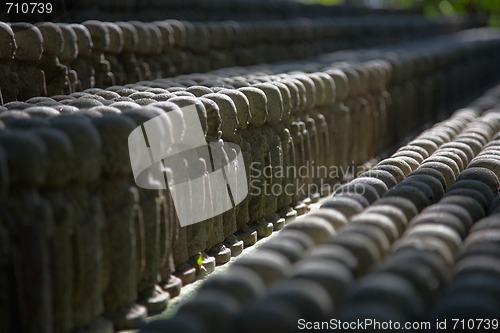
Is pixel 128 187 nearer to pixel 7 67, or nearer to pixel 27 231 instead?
pixel 27 231

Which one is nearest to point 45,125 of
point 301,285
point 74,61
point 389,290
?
point 301,285

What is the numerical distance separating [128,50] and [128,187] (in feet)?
12.8

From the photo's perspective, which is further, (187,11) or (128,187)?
(187,11)

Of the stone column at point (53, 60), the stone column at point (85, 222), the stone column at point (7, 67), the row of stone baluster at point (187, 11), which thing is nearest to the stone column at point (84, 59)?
the stone column at point (53, 60)

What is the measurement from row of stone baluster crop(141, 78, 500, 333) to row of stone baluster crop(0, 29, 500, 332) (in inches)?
30.5

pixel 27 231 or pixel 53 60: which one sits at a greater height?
pixel 53 60

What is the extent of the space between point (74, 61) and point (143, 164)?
3015mm

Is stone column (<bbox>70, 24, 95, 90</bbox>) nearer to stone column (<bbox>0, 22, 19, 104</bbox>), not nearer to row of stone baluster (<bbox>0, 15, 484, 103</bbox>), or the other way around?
row of stone baluster (<bbox>0, 15, 484, 103</bbox>)

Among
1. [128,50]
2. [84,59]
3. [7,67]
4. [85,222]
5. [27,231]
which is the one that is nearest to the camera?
[27,231]

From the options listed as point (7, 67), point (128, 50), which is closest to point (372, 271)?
point (7, 67)

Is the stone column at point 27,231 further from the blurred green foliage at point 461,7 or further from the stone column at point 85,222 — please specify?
the blurred green foliage at point 461,7

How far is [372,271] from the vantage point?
148 inches

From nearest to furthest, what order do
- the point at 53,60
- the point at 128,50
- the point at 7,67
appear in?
the point at 7,67, the point at 53,60, the point at 128,50

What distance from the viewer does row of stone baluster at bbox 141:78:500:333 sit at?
328 centimetres
